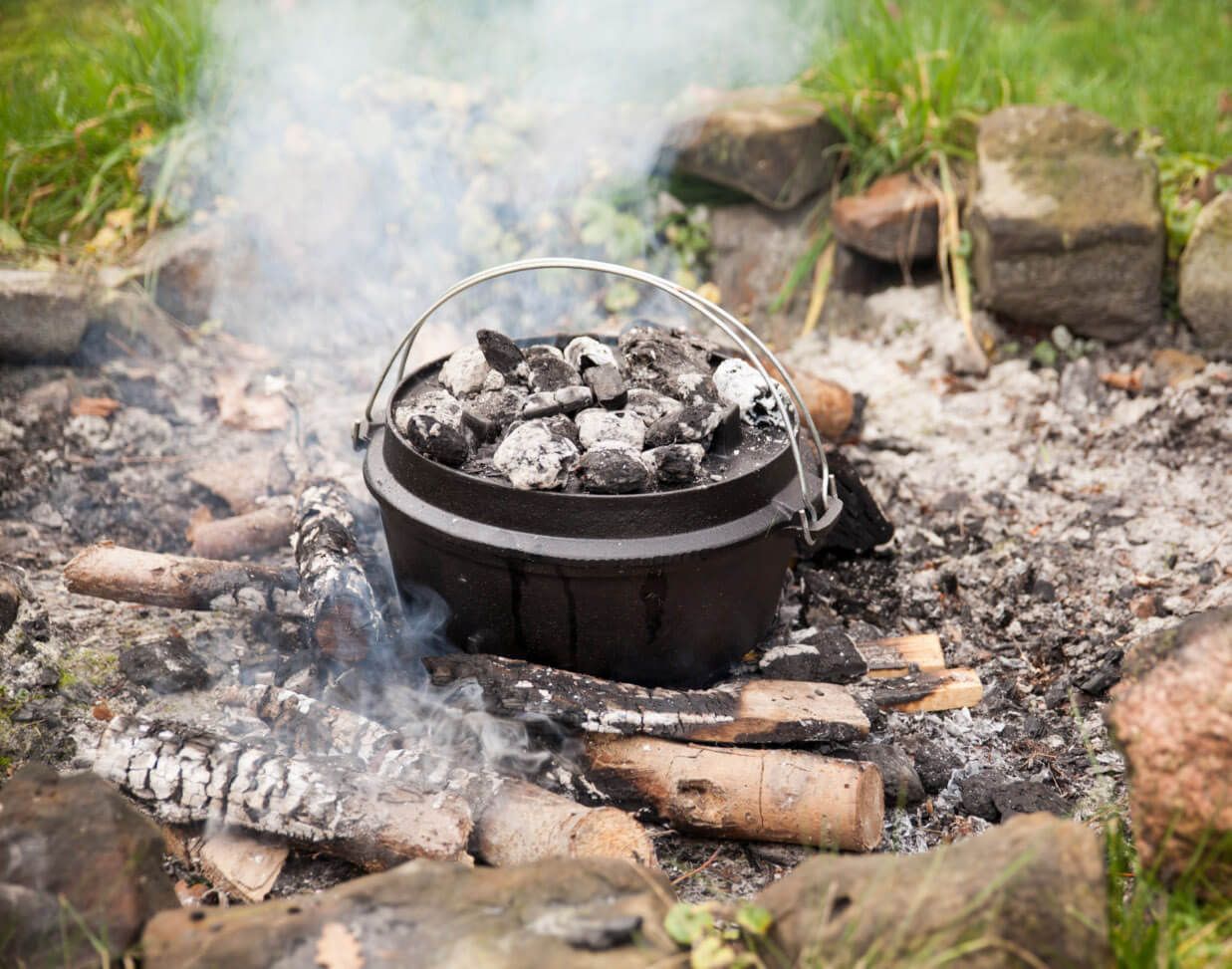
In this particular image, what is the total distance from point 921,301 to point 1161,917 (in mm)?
3194

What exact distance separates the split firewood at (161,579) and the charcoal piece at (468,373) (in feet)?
2.49

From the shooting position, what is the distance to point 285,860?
2.12 metres

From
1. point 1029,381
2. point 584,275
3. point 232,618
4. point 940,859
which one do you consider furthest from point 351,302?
point 940,859

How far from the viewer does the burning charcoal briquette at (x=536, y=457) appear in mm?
2162

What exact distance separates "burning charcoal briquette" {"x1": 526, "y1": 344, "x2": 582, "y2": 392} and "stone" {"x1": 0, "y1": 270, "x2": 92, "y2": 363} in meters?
2.26

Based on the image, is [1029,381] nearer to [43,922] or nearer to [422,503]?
[422,503]

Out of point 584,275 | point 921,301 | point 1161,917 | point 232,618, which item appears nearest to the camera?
point 1161,917

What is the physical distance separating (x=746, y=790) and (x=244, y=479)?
6.94 feet

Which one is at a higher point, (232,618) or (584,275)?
(584,275)

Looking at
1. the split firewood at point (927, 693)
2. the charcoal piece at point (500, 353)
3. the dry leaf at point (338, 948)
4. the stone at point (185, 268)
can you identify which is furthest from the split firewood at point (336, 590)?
the stone at point (185, 268)

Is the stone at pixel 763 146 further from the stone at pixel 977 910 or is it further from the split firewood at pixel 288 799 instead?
the stone at pixel 977 910

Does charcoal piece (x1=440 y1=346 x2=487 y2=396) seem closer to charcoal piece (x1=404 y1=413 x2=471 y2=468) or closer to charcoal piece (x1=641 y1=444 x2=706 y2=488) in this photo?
charcoal piece (x1=404 y1=413 x2=471 y2=468)

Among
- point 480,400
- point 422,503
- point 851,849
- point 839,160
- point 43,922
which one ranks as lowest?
point 851,849

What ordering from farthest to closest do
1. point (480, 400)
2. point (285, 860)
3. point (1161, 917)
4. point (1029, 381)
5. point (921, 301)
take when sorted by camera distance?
point (921, 301) < point (1029, 381) < point (480, 400) < point (285, 860) < point (1161, 917)
